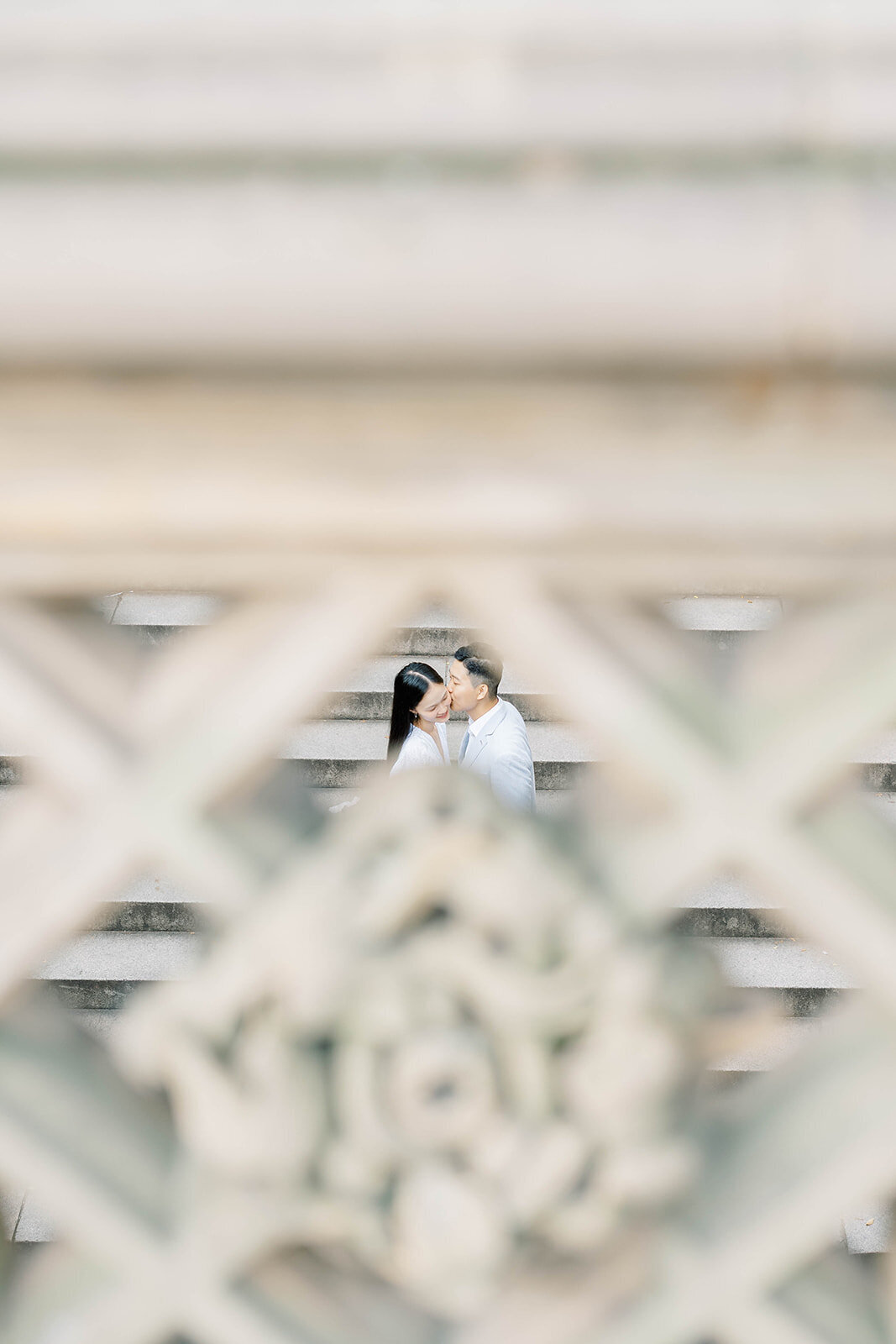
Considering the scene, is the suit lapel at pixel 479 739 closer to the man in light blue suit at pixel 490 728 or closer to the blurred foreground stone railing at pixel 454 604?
the man in light blue suit at pixel 490 728

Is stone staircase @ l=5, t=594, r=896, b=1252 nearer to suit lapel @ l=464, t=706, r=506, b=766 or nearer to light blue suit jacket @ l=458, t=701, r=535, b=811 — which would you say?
light blue suit jacket @ l=458, t=701, r=535, b=811

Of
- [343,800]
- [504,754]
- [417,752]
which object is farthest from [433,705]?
[343,800]

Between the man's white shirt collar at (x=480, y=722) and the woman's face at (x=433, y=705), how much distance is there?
0.11 m

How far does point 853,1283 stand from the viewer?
51 centimetres

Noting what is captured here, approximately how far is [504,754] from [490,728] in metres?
0.10

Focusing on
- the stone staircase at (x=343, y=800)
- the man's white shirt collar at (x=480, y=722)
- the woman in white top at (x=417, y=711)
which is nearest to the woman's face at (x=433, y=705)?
the woman in white top at (x=417, y=711)

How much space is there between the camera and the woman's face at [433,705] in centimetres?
255

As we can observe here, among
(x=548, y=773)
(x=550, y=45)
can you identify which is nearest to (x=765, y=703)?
(x=550, y=45)

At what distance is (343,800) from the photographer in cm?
306

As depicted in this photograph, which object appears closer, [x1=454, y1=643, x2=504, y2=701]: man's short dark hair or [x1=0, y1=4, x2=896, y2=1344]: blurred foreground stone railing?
[x1=0, y1=4, x2=896, y2=1344]: blurred foreground stone railing

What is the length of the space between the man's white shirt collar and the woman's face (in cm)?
11

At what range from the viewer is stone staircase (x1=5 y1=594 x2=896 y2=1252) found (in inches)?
104

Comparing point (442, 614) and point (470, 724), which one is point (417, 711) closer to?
point (470, 724)

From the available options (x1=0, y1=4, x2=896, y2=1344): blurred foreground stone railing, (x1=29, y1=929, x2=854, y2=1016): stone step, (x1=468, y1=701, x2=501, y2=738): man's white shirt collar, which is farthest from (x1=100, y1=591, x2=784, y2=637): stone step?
(x1=0, y1=4, x2=896, y2=1344): blurred foreground stone railing
